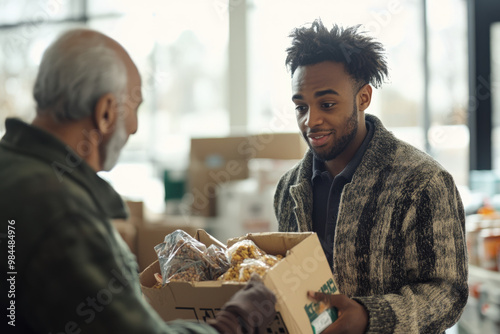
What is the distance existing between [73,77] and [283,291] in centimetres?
63

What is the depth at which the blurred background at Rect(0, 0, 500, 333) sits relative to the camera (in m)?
3.73

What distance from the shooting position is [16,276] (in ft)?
2.78

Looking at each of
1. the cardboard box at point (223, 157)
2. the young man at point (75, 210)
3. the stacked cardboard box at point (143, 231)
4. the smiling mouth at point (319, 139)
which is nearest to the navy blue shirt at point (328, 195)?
the smiling mouth at point (319, 139)

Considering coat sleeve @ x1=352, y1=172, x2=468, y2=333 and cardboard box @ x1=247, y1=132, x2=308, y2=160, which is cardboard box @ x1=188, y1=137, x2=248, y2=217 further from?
coat sleeve @ x1=352, y1=172, x2=468, y2=333

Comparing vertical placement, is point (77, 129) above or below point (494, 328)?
above

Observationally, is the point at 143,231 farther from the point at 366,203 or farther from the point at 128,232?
the point at 366,203

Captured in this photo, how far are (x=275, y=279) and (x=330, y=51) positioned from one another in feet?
2.73

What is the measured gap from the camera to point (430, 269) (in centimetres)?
142

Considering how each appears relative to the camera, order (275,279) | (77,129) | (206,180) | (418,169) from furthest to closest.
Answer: (206,180), (418,169), (275,279), (77,129)

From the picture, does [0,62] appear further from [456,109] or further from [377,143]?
[377,143]

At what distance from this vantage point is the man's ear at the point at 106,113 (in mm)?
993

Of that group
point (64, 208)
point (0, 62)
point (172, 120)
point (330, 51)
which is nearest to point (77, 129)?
point (64, 208)

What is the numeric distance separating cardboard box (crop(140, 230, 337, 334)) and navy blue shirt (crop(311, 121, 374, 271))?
0.36 meters

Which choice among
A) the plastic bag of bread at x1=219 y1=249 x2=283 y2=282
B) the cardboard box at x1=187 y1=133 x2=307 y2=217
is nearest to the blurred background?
the cardboard box at x1=187 y1=133 x2=307 y2=217
